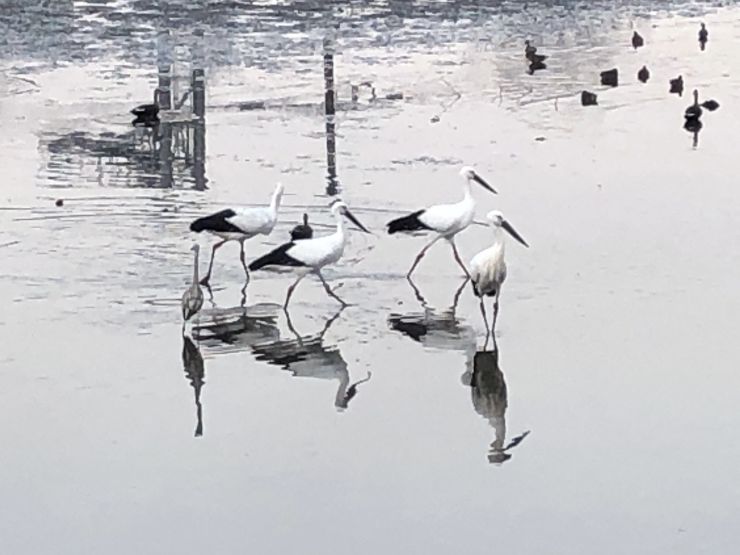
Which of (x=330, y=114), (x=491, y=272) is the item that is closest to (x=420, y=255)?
(x=491, y=272)

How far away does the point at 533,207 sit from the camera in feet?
46.9

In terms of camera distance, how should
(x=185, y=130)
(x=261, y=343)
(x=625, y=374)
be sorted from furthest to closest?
(x=185, y=130)
(x=261, y=343)
(x=625, y=374)

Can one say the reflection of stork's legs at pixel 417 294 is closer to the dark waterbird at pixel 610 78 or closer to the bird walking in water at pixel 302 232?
the bird walking in water at pixel 302 232

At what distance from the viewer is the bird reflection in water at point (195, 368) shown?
30.4 feet

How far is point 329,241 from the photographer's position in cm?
1177

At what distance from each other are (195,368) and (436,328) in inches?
68.9

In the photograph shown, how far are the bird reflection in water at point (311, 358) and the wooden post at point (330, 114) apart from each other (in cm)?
446

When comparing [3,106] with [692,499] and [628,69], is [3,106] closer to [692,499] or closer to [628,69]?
[628,69]

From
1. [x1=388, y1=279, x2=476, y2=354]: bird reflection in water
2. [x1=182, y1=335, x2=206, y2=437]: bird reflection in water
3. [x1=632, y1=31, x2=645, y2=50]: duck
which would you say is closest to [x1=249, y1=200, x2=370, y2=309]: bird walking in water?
[x1=388, y1=279, x2=476, y2=354]: bird reflection in water

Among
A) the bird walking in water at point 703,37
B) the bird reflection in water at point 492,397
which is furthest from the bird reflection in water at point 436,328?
the bird walking in water at point 703,37

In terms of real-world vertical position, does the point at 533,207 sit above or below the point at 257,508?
above

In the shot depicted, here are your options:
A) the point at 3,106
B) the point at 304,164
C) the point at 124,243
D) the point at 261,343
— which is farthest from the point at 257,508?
the point at 3,106

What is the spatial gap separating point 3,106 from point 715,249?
33.0 feet

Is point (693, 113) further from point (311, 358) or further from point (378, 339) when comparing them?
point (311, 358)
